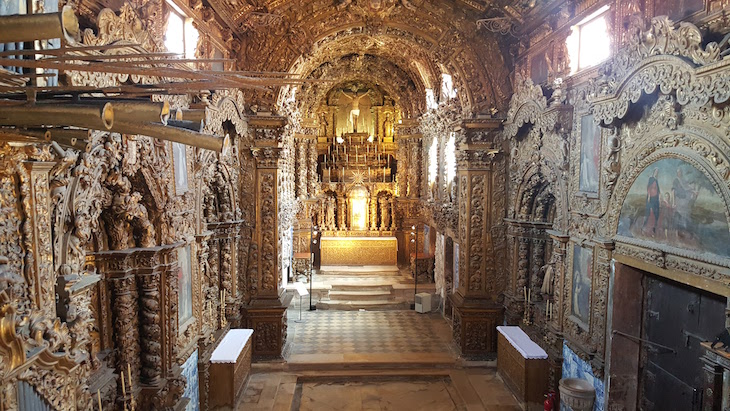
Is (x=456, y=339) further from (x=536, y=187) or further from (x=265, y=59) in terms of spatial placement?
(x=265, y=59)

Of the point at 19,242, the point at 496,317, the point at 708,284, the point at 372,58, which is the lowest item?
the point at 496,317

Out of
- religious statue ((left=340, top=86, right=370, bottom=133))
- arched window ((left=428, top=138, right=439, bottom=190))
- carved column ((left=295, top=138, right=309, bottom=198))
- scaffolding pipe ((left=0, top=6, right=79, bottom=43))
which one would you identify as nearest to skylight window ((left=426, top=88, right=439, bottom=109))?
arched window ((left=428, top=138, right=439, bottom=190))

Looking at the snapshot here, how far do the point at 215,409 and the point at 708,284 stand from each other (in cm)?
867

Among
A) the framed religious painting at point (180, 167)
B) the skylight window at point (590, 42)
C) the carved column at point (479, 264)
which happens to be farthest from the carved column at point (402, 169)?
the framed religious painting at point (180, 167)

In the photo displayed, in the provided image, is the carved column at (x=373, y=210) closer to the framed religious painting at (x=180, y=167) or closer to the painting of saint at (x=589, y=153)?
the painting of saint at (x=589, y=153)

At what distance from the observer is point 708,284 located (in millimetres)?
4738

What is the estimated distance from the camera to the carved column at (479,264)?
11367 millimetres

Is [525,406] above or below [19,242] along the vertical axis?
below

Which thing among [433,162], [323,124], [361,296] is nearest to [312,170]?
[323,124]

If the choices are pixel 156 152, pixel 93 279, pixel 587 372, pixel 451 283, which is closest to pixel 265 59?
pixel 156 152

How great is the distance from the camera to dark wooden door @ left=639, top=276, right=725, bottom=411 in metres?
5.45

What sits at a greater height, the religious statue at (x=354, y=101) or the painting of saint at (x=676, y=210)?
the religious statue at (x=354, y=101)

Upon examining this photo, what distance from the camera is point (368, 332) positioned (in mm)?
13539

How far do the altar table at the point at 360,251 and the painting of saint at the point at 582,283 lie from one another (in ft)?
40.0
